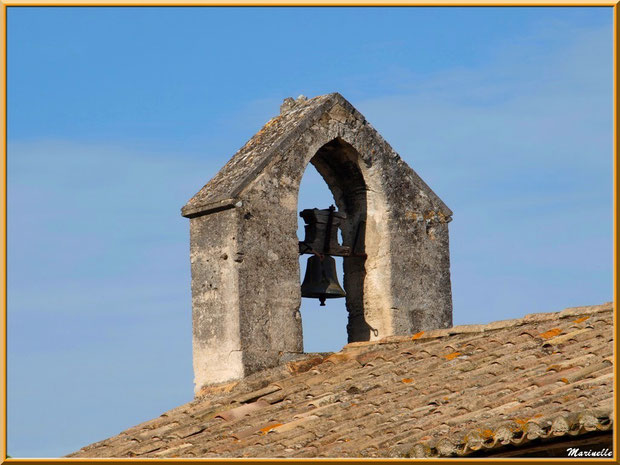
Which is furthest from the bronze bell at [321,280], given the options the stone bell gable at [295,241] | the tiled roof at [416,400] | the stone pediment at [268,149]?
the stone pediment at [268,149]

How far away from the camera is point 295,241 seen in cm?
912

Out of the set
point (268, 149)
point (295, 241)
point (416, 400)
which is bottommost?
point (416, 400)

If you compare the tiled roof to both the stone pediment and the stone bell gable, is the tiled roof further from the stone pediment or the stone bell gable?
the stone pediment

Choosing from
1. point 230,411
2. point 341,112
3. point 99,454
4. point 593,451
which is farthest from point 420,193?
point 593,451

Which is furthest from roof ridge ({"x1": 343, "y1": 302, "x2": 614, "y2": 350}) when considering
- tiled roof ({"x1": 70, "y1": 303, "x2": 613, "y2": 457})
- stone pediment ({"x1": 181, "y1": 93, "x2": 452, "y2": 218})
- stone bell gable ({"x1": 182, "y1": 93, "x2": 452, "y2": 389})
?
stone pediment ({"x1": 181, "y1": 93, "x2": 452, "y2": 218})

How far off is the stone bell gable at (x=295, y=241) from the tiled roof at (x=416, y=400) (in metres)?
0.38

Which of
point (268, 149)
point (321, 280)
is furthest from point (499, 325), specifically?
point (268, 149)

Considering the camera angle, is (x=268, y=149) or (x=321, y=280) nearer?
(x=268, y=149)

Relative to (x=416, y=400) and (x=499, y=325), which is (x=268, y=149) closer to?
(x=499, y=325)

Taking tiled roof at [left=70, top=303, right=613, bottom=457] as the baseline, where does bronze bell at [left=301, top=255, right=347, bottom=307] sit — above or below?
above

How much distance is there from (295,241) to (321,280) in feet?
1.58

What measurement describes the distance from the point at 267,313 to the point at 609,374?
2.96m

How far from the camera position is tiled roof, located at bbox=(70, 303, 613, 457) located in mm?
6016

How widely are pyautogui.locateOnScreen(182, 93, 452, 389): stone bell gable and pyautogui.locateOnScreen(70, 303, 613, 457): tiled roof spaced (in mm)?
375
